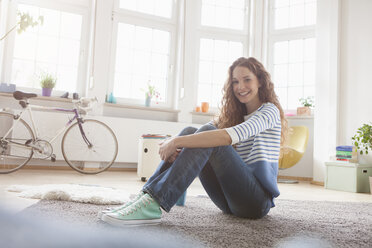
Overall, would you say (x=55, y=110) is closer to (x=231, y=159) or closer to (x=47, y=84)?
(x=47, y=84)

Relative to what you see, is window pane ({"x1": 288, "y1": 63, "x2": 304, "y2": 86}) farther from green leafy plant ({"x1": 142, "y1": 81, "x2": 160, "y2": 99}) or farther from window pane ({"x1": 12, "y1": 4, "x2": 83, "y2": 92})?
window pane ({"x1": 12, "y1": 4, "x2": 83, "y2": 92})

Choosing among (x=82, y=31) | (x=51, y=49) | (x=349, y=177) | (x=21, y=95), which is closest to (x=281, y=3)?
(x=349, y=177)

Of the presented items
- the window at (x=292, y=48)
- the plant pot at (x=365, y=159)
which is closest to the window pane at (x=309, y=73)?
the window at (x=292, y=48)

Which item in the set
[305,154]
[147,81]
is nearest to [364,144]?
[305,154]

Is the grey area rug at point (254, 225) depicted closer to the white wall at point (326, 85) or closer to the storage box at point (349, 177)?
the storage box at point (349, 177)

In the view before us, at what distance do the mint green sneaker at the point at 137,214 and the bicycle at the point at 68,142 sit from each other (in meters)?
2.66

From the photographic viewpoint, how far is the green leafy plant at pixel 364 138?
339 cm

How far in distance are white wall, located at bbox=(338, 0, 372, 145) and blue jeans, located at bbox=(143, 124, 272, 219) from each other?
281 cm

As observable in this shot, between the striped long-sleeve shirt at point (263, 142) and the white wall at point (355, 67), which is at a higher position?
the white wall at point (355, 67)

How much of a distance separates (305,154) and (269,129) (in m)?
3.33

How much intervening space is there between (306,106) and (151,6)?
2.62 m

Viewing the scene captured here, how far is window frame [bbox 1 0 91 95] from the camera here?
4094 millimetres

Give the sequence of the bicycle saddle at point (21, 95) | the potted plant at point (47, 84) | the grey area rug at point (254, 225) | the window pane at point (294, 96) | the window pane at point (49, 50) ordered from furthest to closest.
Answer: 1. the window pane at point (294, 96)
2. the window pane at point (49, 50)
3. the potted plant at point (47, 84)
4. the bicycle saddle at point (21, 95)
5. the grey area rug at point (254, 225)

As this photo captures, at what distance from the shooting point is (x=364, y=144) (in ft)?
12.1
